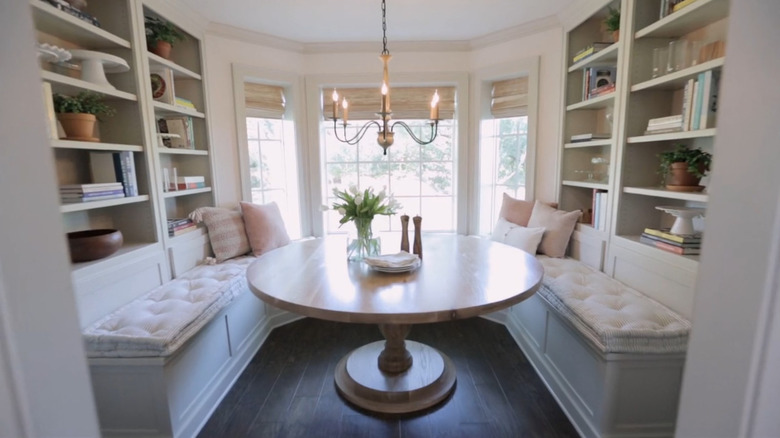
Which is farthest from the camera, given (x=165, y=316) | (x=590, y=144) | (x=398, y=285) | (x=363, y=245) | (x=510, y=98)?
(x=510, y=98)

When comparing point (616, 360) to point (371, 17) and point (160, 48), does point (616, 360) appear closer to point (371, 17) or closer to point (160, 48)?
point (371, 17)

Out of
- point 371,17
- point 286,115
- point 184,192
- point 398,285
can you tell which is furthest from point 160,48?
point 398,285

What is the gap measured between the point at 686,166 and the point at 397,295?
5.38 ft

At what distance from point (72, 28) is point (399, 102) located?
2.21m

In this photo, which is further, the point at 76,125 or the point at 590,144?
the point at 590,144

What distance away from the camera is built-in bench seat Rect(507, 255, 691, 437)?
1428 mm

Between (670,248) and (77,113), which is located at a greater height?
(77,113)

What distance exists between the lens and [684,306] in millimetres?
1613

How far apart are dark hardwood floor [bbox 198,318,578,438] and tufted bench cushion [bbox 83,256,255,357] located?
1.75ft

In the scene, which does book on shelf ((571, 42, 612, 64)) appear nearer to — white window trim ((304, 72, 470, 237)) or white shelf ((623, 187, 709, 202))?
white window trim ((304, 72, 470, 237))

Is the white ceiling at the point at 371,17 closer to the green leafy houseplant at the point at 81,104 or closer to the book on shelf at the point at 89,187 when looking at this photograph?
the green leafy houseplant at the point at 81,104

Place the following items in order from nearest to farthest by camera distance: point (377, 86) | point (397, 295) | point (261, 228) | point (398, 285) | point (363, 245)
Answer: point (397, 295) < point (398, 285) < point (363, 245) < point (261, 228) < point (377, 86)

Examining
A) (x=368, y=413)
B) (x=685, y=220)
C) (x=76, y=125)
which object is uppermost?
(x=76, y=125)

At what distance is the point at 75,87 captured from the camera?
1.71 m
